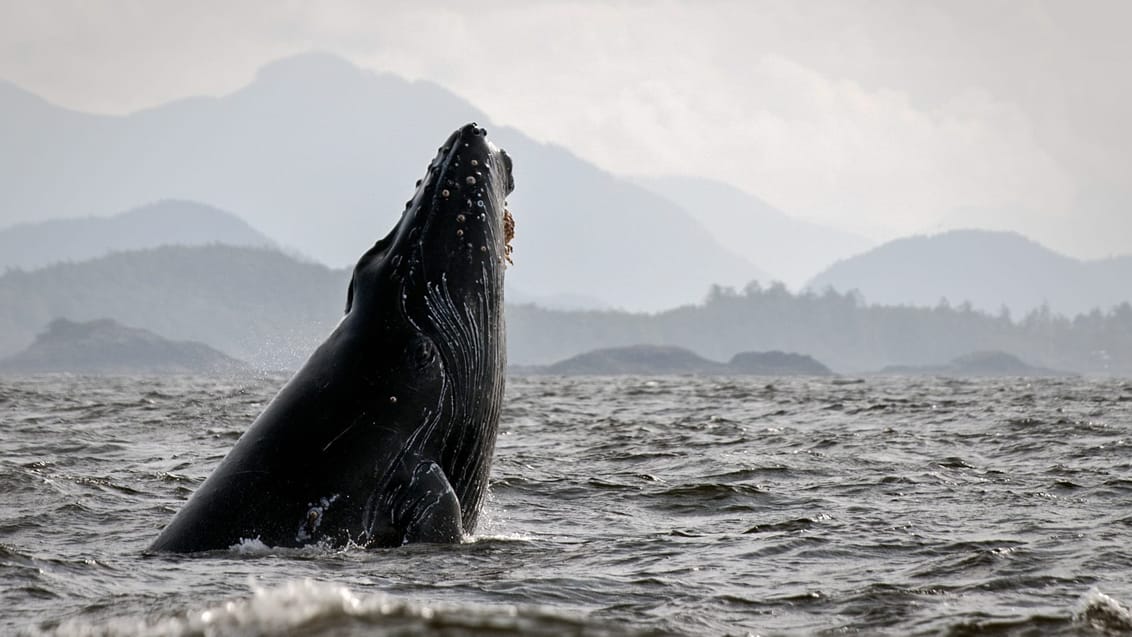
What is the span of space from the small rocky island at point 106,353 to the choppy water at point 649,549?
140 metres

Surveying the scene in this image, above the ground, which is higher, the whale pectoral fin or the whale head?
the whale head

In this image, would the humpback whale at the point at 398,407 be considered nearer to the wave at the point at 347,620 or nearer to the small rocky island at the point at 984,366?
the wave at the point at 347,620

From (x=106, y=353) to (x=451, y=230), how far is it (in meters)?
157

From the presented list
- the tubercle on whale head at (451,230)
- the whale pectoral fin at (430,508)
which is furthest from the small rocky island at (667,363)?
the whale pectoral fin at (430,508)

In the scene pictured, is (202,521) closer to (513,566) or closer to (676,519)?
(513,566)

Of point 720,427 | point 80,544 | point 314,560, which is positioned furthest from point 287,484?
point 720,427

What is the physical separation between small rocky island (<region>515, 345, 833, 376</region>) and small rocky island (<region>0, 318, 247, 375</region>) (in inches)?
1498

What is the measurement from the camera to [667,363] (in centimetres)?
15662

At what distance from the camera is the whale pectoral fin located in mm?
6395

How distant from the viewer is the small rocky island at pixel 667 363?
148 meters

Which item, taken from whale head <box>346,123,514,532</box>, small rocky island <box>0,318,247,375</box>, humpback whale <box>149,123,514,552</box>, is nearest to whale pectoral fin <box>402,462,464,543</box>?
humpback whale <box>149,123,514,552</box>

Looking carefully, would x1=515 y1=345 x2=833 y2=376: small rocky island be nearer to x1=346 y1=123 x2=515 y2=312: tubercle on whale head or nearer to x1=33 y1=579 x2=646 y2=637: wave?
x1=346 y1=123 x2=515 y2=312: tubercle on whale head

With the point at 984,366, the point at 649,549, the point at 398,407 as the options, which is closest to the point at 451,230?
the point at 398,407

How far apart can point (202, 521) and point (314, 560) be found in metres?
0.66
